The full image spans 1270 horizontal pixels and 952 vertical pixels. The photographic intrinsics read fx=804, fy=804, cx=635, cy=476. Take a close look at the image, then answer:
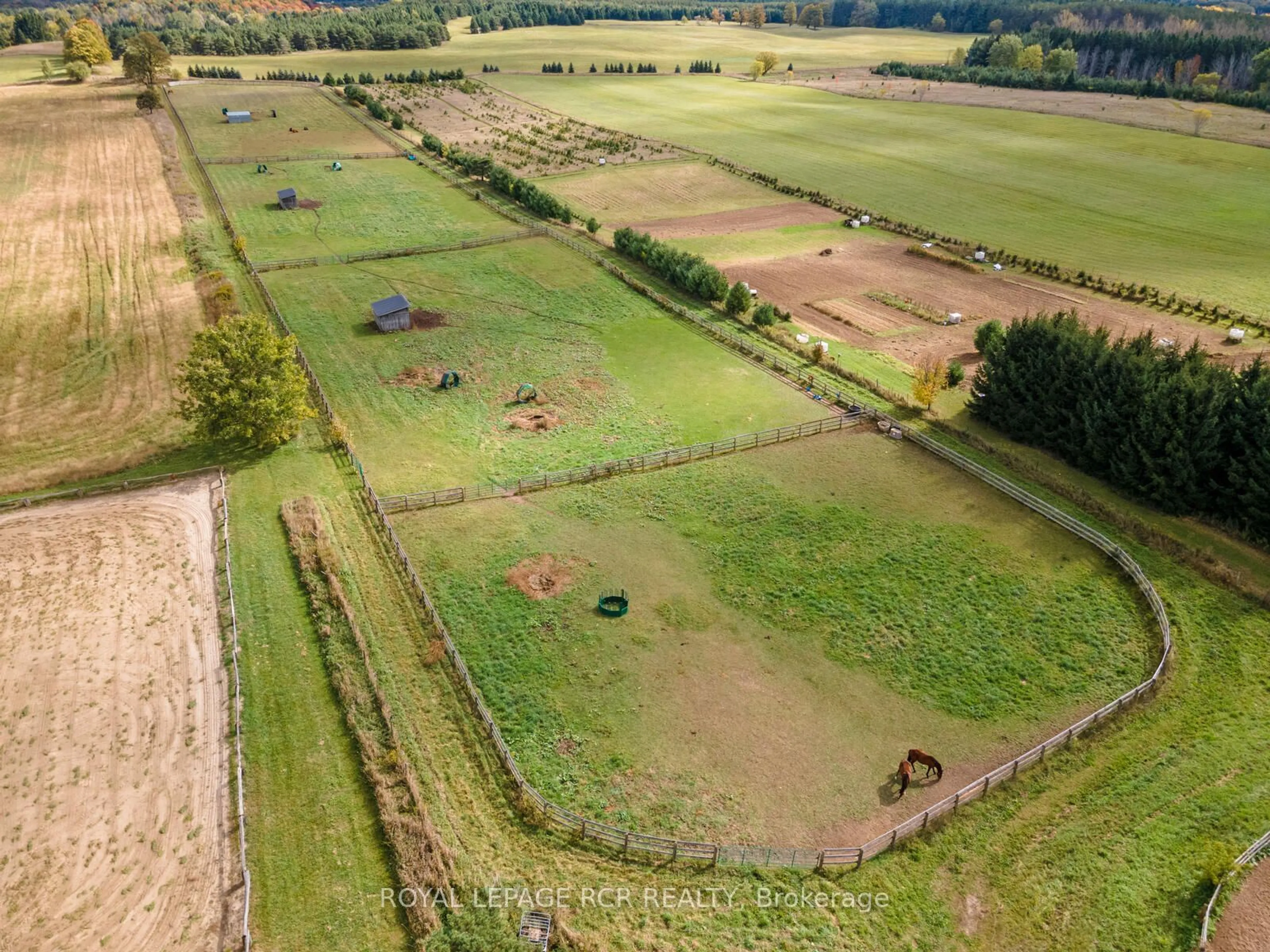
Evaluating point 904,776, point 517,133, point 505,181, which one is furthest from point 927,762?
point 517,133

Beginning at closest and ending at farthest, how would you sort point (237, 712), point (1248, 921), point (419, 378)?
point (1248, 921), point (237, 712), point (419, 378)

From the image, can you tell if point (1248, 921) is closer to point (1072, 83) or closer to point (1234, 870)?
point (1234, 870)

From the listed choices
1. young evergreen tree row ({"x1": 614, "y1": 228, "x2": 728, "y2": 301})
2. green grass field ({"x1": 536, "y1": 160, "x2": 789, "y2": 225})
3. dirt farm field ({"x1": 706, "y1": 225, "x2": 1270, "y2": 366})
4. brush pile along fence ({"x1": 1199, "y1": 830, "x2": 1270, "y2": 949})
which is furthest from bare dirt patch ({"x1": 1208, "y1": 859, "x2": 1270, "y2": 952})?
green grass field ({"x1": 536, "y1": 160, "x2": 789, "y2": 225})

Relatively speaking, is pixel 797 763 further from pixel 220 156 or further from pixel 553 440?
pixel 220 156

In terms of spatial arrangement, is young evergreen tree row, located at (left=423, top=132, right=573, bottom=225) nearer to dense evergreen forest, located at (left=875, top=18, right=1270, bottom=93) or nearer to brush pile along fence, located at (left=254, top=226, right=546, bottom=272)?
brush pile along fence, located at (left=254, top=226, right=546, bottom=272)

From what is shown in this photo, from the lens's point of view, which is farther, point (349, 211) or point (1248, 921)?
point (349, 211)

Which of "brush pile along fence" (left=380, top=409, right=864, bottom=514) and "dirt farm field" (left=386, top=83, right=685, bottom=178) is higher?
"dirt farm field" (left=386, top=83, right=685, bottom=178)

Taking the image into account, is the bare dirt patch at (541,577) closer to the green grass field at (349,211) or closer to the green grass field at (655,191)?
the green grass field at (349,211)
